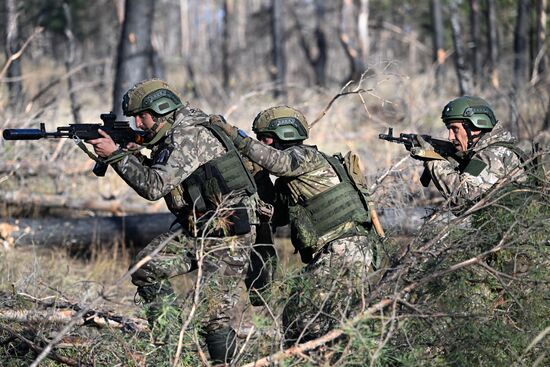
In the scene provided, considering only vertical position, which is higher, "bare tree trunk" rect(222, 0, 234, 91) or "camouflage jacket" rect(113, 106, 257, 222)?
"bare tree trunk" rect(222, 0, 234, 91)

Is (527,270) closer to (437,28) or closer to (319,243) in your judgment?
(319,243)

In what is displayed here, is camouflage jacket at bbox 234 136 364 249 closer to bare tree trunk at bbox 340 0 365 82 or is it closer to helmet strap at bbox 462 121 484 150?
helmet strap at bbox 462 121 484 150

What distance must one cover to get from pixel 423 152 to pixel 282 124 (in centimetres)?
93

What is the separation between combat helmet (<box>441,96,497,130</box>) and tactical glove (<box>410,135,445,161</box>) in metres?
0.31

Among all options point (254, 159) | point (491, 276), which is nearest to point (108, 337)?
point (254, 159)

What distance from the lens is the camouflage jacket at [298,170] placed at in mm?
4914

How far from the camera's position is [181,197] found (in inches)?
199

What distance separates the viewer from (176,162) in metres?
4.87

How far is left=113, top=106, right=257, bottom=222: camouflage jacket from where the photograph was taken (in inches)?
188

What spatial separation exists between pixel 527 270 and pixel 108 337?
221 cm

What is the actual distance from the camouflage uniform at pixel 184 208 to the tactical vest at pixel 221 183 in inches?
1.7

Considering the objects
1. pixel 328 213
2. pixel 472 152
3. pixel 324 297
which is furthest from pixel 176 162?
pixel 472 152

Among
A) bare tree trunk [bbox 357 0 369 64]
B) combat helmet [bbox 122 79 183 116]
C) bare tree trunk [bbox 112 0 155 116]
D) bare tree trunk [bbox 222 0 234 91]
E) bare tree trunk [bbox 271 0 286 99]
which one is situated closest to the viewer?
combat helmet [bbox 122 79 183 116]

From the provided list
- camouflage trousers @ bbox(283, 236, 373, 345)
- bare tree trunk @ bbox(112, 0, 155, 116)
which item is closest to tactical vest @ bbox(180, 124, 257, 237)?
camouflage trousers @ bbox(283, 236, 373, 345)
